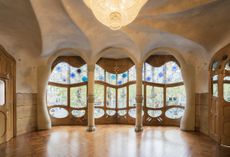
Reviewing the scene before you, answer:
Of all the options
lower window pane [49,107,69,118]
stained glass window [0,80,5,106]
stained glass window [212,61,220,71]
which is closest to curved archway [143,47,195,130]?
stained glass window [212,61,220,71]

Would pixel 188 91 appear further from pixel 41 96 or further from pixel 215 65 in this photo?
pixel 41 96

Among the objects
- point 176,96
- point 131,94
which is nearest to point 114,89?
point 131,94

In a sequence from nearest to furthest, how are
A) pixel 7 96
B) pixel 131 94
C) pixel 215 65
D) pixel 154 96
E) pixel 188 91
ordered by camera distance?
pixel 215 65 < pixel 7 96 < pixel 188 91 < pixel 154 96 < pixel 131 94

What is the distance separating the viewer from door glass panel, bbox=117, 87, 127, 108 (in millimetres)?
8422

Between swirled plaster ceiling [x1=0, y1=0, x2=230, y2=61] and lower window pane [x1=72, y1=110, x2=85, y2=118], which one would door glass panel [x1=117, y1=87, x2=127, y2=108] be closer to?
lower window pane [x1=72, y1=110, x2=85, y2=118]

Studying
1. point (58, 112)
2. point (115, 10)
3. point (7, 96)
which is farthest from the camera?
point (58, 112)

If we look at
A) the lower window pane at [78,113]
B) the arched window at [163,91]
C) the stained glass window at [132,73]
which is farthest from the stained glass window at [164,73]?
the lower window pane at [78,113]

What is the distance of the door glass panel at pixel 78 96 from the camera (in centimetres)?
816

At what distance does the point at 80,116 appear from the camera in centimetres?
807

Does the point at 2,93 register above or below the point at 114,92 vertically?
above

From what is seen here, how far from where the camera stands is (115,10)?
3.13m

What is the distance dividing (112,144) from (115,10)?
3.57 metres

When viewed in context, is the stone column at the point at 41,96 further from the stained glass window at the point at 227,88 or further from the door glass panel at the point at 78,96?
the stained glass window at the point at 227,88

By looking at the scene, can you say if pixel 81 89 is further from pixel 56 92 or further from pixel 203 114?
pixel 203 114
